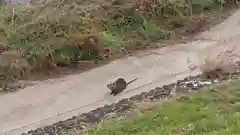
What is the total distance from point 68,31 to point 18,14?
45.9 inches

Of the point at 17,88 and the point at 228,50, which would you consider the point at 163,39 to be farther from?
the point at 17,88

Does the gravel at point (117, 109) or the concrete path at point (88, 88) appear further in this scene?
the concrete path at point (88, 88)

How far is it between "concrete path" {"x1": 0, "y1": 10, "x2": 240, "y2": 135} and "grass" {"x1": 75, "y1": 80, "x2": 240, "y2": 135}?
4.29 feet

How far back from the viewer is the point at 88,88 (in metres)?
11.1

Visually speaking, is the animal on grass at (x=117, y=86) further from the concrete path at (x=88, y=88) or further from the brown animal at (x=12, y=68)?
the brown animal at (x=12, y=68)

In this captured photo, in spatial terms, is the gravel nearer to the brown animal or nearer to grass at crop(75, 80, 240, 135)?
grass at crop(75, 80, 240, 135)

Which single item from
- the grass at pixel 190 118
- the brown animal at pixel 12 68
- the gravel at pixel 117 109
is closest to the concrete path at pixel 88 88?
the gravel at pixel 117 109

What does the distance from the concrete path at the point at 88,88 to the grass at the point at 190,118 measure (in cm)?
131

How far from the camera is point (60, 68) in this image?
12.2 meters

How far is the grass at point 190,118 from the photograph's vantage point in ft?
27.4

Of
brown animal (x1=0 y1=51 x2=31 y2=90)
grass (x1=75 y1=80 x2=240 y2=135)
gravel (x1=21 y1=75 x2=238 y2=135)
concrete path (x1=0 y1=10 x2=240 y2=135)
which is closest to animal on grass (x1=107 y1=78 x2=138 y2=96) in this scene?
concrete path (x1=0 y1=10 x2=240 y2=135)

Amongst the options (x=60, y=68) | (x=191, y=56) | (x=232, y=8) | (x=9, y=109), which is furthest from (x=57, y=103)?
(x=232, y=8)

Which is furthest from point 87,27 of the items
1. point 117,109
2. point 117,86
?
point 117,109

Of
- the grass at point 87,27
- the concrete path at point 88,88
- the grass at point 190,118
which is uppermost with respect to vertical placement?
the grass at point 87,27
